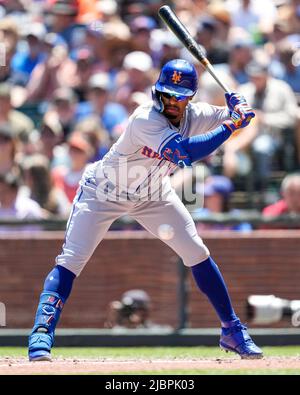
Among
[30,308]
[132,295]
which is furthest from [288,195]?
[30,308]

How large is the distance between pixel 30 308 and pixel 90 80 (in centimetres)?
323

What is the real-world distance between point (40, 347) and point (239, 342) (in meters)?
1.28

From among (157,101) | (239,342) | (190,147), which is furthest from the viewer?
(239,342)

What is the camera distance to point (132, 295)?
8883 millimetres

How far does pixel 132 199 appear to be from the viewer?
6609 millimetres

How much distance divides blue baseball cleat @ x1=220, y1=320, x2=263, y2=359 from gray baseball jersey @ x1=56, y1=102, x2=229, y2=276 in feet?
1.63

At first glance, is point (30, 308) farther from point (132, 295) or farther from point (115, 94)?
point (115, 94)

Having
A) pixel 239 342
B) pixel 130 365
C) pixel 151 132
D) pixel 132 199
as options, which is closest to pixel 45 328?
pixel 130 365

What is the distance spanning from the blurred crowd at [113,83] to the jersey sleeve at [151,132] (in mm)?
2914

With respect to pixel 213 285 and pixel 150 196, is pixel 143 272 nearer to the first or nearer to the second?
pixel 213 285

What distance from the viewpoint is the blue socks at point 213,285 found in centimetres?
675

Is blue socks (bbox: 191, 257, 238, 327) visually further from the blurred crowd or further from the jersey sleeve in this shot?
the blurred crowd

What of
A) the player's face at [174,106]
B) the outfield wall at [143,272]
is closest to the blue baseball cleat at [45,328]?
the player's face at [174,106]

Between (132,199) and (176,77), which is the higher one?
(176,77)
